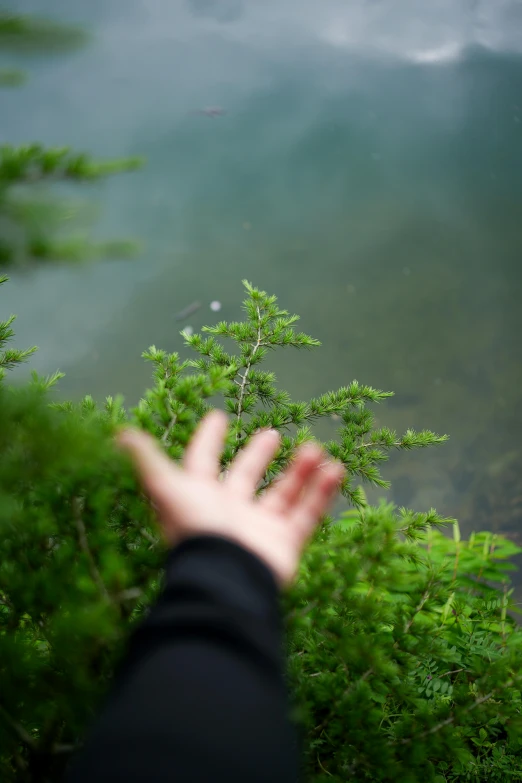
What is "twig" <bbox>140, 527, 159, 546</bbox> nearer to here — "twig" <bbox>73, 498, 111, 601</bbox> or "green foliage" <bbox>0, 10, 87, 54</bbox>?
"twig" <bbox>73, 498, 111, 601</bbox>

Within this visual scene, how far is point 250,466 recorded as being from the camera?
54cm

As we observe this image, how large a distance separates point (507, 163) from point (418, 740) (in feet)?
13.1

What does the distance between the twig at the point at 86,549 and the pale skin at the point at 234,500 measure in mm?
112

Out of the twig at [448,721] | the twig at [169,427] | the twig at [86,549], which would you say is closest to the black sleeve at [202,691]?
the twig at [86,549]

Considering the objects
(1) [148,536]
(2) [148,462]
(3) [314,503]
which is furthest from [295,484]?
(1) [148,536]

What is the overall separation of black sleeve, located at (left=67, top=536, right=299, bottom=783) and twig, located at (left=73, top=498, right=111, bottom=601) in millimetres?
151

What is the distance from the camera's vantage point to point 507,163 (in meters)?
3.58

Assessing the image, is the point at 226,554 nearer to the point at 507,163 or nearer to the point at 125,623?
the point at 125,623

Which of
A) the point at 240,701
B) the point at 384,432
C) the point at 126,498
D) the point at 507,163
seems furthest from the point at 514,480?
the point at 240,701

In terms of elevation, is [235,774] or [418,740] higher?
[418,740]

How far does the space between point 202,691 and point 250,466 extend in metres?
0.23

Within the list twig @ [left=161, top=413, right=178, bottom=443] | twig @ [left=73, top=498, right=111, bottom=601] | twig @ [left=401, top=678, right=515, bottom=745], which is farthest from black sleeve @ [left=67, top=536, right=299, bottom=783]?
twig @ [left=401, top=678, right=515, bottom=745]

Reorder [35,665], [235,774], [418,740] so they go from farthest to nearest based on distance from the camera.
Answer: [418,740]
[35,665]
[235,774]

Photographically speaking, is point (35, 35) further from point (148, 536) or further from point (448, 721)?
point (448, 721)
